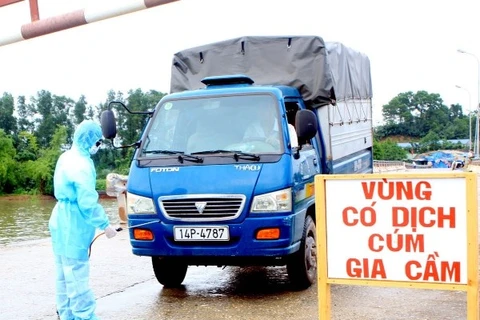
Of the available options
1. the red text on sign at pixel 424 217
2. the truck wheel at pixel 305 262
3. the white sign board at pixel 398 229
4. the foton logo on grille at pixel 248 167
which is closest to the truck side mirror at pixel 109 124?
the foton logo on grille at pixel 248 167

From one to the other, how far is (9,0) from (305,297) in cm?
461

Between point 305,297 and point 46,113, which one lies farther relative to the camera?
point 46,113

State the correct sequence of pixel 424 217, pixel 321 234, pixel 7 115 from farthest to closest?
pixel 7 115 < pixel 321 234 < pixel 424 217

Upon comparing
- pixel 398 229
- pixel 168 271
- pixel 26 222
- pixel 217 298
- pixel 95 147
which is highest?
pixel 95 147

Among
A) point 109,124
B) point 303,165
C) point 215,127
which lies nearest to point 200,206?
point 215,127

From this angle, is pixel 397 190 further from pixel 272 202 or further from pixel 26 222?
pixel 26 222

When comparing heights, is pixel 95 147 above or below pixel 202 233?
above

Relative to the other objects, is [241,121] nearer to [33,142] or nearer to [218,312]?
[218,312]

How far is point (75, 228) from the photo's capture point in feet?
18.5

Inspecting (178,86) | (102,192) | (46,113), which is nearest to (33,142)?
(46,113)

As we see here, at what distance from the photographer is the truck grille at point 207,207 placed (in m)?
6.40

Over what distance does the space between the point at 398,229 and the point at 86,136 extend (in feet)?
9.71

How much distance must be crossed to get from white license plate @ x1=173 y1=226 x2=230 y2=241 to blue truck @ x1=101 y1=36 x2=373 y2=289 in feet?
0.03

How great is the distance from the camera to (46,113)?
109938 mm
